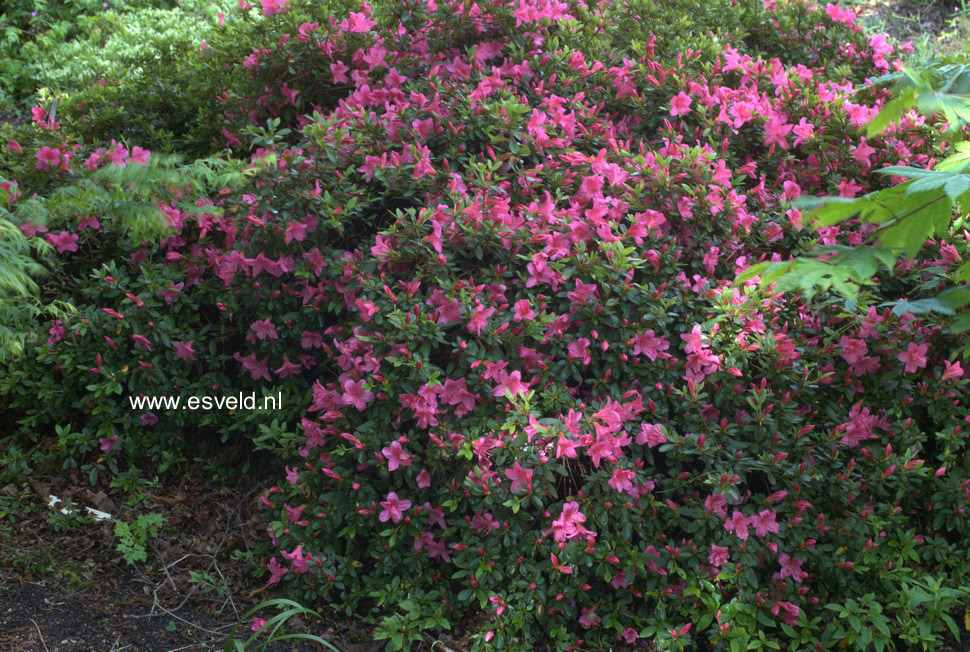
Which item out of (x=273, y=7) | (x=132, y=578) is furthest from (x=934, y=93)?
(x=273, y=7)

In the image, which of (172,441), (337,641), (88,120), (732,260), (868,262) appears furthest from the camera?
(88,120)

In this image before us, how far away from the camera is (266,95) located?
353cm

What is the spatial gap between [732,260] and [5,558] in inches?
101

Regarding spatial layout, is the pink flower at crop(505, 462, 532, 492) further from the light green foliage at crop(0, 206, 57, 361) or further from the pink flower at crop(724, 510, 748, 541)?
the light green foliage at crop(0, 206, 57, 361)

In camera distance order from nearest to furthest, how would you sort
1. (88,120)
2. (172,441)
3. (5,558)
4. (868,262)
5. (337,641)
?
1. (868,262)
2. (337,641)
3. (5,558)
4. (172,441)
5. (88,120)

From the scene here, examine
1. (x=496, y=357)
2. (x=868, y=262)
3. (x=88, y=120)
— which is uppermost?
(x=868, y=262)

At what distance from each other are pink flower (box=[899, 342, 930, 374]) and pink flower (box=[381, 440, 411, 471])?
1.59 m

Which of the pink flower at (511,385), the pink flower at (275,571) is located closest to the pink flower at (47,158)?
the pink flower at (275,571)

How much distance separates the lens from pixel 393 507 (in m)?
2.49

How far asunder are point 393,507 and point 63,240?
1634 millimetres

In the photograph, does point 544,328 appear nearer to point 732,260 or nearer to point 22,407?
point 732,260

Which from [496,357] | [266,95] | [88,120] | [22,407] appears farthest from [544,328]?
[88,120]

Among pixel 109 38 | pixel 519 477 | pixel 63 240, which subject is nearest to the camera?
pixel 519 477

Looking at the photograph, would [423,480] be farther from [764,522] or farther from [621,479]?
[764,522]
